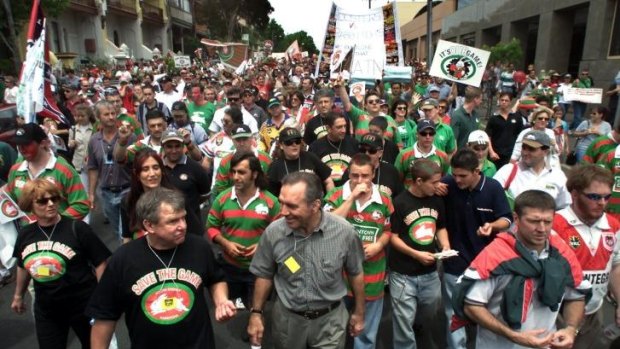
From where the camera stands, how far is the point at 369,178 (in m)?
3.54

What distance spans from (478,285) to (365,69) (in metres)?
6.18

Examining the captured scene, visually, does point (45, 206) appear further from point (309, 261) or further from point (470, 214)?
point (470, 214)

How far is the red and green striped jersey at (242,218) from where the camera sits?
381cm

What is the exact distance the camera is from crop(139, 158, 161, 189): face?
3680mm

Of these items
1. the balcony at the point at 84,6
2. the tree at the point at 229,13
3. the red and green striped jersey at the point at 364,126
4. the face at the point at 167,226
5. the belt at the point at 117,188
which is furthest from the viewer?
the tree at the point at 229,13

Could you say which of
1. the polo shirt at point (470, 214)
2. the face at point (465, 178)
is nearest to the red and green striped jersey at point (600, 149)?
the polo shirt at point (470, 214)

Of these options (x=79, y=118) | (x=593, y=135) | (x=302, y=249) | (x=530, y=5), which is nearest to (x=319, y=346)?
(x=302, y=249)

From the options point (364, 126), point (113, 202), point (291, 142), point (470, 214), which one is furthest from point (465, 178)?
point (113, 202)

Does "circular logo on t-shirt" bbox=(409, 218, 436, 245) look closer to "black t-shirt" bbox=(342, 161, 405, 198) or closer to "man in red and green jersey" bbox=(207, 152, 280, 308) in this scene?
"black t-shirt" bbox=(342, 161, 405, 198)

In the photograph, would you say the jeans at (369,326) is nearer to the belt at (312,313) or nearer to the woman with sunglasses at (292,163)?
the belt at (312,313)

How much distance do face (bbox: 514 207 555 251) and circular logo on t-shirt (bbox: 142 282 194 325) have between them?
194cm

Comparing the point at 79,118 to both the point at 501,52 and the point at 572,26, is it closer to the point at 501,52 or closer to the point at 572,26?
the point at 501,52

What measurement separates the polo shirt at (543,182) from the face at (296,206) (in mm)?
2422

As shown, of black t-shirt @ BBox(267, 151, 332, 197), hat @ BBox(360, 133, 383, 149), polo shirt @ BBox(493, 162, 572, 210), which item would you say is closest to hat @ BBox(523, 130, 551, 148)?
polo shirt @ BBox(493, 162, 572, 210)
